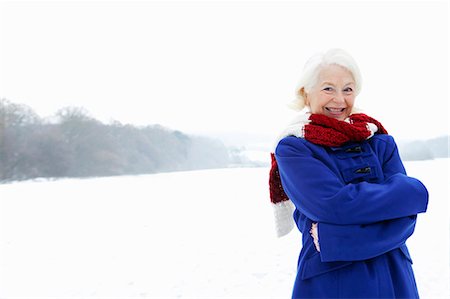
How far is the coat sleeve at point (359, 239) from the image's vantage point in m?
1.13

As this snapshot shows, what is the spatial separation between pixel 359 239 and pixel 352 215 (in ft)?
0.27

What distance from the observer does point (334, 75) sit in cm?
132

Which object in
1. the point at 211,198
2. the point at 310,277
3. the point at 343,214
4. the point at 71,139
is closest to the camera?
the point at 343,214

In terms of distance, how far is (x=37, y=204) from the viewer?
11.3 meters

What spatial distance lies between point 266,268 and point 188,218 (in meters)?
4.32

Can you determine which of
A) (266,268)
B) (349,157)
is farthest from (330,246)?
(266,268)

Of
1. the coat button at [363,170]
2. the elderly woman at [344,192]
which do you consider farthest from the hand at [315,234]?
the coat button at [363,170]

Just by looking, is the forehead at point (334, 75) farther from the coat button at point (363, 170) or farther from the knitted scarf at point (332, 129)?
the coat button at point (363, 170)

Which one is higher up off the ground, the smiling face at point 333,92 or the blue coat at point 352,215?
the smiling face at point 333,92

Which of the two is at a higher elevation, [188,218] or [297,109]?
[297,109]

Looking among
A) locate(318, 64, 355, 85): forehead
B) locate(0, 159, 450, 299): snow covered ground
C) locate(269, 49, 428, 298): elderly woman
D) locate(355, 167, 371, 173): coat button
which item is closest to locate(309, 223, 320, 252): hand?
locate(269, 49, 428, 298): elderly woman

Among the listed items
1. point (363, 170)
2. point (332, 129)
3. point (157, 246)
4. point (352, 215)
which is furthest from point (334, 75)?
point (157, 246)

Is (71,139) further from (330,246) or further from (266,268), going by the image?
(330,246)

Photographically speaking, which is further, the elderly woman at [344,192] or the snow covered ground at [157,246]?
the snow covered ground at [157,246]
